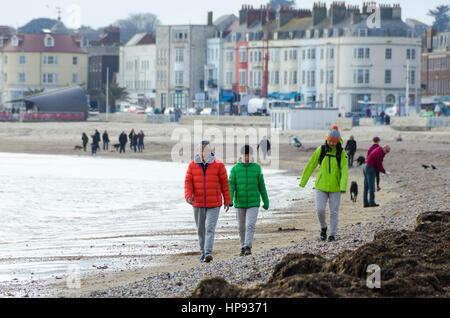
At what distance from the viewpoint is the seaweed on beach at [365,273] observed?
7.43m

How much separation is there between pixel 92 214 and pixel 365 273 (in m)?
14.0

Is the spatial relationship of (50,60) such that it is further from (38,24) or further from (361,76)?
(38,24)

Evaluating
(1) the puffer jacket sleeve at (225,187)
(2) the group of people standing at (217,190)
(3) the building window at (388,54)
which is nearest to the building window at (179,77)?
(3) the building window at (388,54)

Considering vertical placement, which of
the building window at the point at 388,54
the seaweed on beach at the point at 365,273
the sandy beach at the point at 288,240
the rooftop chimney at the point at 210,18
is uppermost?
the rooftop chimney at the point at 210,18

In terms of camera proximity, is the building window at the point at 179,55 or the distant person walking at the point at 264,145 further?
the building window at the point at 179,55

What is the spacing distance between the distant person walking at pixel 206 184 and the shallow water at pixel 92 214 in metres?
1.96

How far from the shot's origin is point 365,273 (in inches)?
335

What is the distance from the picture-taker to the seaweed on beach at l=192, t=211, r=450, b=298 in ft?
24.4

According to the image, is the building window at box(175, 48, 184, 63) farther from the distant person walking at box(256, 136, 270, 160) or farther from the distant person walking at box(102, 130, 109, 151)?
the distant person walking at box(256, 136, 270, 160)

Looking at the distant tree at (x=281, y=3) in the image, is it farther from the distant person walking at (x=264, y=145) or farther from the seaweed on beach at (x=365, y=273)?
the seaweed on beach at (x=365, y=273)

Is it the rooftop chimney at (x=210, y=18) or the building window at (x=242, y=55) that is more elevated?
the rooftop chimney at (x=210, y=18)

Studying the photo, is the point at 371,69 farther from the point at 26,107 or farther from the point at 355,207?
the point at 355,207

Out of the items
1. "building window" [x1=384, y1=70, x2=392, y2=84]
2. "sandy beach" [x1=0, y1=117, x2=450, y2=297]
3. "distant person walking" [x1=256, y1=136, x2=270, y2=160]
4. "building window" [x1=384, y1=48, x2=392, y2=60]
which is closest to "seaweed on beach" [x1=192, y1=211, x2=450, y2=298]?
"sandy beach" [x1=0, y1=117, x2=450, y2=297]

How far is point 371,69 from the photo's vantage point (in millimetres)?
83812
